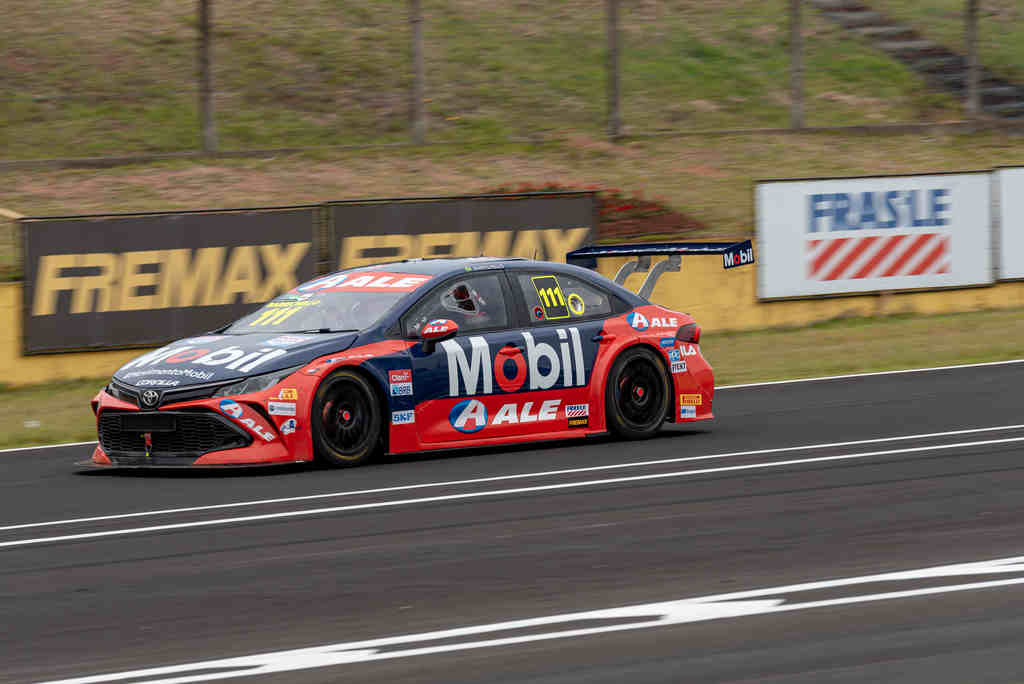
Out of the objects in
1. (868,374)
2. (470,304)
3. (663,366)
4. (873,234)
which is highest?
(873,234)

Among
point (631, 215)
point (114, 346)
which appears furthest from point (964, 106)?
point (114, 346)

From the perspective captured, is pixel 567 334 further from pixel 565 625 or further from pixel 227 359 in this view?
pixel 565 625

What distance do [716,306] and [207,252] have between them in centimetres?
684

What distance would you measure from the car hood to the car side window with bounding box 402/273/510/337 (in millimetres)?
778

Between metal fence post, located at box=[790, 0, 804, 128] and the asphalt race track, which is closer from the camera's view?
the asphalt race track

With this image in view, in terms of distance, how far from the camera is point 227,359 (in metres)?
11.3

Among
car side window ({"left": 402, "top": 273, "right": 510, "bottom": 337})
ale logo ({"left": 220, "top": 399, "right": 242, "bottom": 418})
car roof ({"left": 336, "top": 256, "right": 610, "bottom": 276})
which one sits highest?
car roof ({"left": 336, "top": 256, "right": 610, "bottom": 276})

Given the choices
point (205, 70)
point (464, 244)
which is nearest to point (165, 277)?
point (464, 244)

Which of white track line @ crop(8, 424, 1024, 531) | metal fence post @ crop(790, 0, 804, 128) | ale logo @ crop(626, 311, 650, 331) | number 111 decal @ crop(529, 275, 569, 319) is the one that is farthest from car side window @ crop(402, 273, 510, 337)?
metal fence post @ crop(790, 0, 804, 128)

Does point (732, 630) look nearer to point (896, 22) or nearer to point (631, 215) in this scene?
point (631, 215)

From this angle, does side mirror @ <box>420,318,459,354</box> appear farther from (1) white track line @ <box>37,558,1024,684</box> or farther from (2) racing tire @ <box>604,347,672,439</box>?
(1) white track line @ <box>37,558,1024,684</box>

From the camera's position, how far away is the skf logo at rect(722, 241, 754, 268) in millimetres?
20141

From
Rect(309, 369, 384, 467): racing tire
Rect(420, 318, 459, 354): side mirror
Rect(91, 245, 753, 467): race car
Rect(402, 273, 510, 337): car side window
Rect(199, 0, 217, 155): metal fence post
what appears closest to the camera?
Rect(91, 245, 753, 467): race car

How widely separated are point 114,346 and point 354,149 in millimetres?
13904
